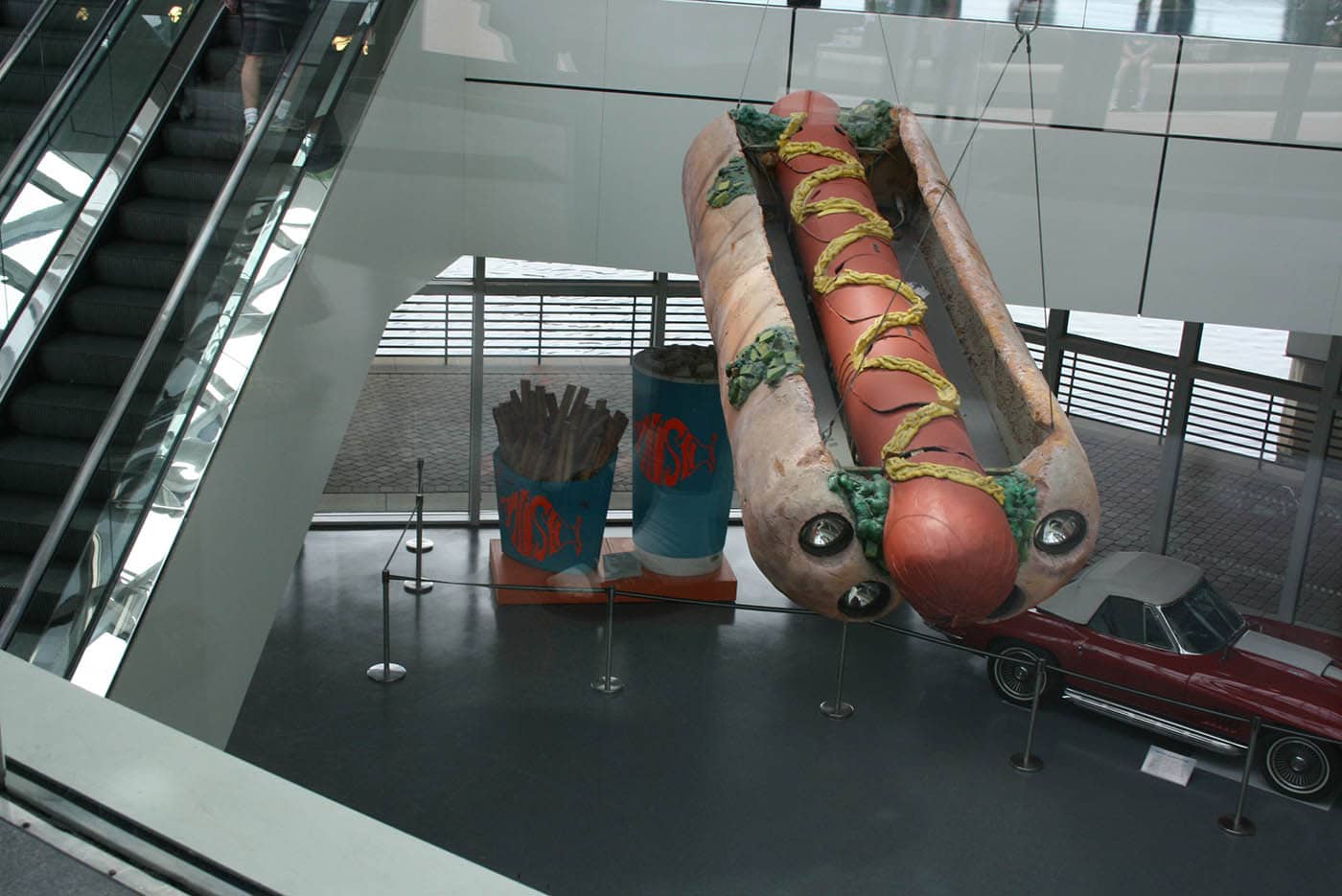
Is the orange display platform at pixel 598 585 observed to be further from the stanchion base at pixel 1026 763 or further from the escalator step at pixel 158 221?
the escalator step at pixel 158 221

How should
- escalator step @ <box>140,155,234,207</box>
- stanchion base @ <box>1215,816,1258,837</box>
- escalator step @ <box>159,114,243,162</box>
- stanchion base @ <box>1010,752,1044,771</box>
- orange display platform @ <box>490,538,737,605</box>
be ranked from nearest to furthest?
escalator step @ <box>140,155,234,207</box> → escalator step @ <box>159,114,243,162</box> → stanchion base @ <box>1215,816,1258,837</box> → stanchion base @ <box>1010,752,1044,771</box> → orange display platform @ <box>490,538,737,605</box>

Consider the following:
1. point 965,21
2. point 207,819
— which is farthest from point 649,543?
point 207,819

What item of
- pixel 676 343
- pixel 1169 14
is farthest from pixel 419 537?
pixel 1169 14

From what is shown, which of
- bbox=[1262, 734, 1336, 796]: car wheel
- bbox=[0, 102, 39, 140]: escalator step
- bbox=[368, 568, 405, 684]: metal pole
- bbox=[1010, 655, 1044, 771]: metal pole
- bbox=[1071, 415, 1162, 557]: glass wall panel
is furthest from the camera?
bbox=[1071, 415, 1162, 557]: glass wall panel

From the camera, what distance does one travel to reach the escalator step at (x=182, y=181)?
4.85 metres

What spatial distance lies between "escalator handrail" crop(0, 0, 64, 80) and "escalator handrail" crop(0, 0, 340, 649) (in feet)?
2.79

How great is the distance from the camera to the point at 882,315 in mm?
4473

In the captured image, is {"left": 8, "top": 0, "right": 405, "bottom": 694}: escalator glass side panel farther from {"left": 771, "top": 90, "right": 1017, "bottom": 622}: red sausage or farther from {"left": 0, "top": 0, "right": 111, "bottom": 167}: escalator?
{"left": 771, "top": 90, "right": 1017, "bottom": 622}: red sausage

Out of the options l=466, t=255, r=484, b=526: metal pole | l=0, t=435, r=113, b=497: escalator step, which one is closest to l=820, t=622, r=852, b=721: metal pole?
l=466, t=255, r=484, b=526: metal pole

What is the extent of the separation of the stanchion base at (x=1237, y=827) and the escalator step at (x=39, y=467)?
5.86 meters

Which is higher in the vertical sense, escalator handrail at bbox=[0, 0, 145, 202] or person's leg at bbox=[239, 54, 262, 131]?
person's leg at bbox=[239, 54, 262, 131]

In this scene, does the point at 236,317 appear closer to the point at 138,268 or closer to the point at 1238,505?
the point at 138,268

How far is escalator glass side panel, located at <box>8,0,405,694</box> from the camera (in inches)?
A: 137

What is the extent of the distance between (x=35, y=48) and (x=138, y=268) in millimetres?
1050
